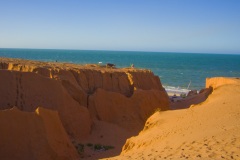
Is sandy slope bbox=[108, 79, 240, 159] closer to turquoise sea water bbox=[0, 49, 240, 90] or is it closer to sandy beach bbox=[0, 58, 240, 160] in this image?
→ sandy beach bbox=[0, 58, 240, 160]

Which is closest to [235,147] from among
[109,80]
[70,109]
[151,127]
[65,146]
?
[151,127]

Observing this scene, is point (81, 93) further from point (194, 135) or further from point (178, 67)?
point (178, 67)

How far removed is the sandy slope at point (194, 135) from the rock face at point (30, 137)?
2.67 meters

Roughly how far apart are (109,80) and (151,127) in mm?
7487

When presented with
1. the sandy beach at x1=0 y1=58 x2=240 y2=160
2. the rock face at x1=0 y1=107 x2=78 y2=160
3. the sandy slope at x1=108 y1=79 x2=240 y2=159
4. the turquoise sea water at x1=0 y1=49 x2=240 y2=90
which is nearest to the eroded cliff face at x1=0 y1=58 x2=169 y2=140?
the sandy beach at x1=0 y1=58 x2=240 y2=160

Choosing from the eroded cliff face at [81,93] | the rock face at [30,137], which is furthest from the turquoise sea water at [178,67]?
the rock face at [30,137]

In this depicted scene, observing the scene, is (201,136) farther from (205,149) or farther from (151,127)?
(151,127)

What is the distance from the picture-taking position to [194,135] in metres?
11.2

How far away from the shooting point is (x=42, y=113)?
12812mm

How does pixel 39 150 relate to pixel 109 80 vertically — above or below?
below

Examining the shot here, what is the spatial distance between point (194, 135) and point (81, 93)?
918cm

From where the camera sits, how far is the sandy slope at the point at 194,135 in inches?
372

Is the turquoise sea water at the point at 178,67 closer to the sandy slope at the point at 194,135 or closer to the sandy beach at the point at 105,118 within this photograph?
the sandy beach at the point at 105,118

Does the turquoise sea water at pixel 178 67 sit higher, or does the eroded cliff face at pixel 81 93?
the eroded cliff face at pixel 81 93
